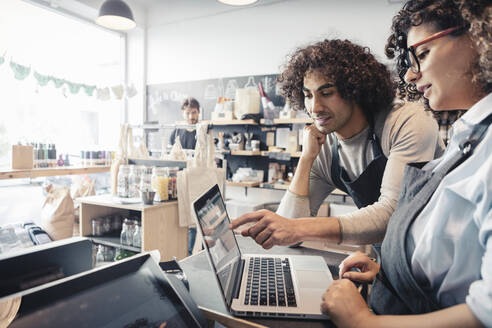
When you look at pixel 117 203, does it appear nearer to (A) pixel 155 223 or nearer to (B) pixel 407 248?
(A) pixel 155 223

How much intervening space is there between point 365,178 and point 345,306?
86cm

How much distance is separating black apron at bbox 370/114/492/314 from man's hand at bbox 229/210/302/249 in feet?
0.90

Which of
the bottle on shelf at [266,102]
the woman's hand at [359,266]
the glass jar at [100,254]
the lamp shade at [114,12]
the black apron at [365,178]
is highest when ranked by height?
the lamp shade at [114,12]

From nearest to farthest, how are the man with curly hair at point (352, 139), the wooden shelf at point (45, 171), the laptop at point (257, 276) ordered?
1. the laptop at point (257, 276)
2. the man with curly hair at point (352, 139)
3. the wooden shelf at point (45, 171)

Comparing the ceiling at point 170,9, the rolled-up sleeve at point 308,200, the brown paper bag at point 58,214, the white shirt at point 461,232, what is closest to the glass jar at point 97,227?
the brown paper bag at point 58,214

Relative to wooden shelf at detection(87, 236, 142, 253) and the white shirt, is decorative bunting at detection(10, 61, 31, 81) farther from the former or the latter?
the white shirt

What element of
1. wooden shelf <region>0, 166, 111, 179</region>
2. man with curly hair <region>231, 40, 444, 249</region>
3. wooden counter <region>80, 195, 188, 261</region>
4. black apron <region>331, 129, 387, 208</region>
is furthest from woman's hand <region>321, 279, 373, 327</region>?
wooden shelf <region>0, 166, 111, 179</region>

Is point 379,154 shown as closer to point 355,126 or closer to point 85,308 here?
point 355,126

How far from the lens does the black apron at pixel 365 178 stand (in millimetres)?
1387

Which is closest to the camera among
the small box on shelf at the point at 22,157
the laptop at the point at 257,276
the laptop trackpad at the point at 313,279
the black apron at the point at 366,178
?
the laptop at the point at 257,276

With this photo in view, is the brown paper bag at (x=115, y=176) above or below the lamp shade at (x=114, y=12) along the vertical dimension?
below

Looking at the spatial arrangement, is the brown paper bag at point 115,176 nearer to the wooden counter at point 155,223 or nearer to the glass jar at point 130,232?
the wooden counter at point 155,223

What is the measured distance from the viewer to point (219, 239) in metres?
0.91

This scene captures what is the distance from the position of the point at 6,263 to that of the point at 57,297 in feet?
0.33
